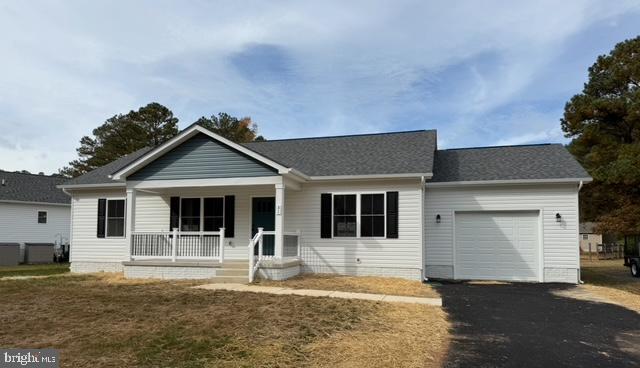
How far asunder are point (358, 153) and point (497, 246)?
539 centimetres

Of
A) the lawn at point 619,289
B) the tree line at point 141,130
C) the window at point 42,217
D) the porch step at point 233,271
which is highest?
the tree line at point 141,130

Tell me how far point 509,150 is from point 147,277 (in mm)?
12918

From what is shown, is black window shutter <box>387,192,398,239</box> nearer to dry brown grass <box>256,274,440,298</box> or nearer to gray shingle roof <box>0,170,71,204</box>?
dry brown grass <box>256,274,440,298</box>

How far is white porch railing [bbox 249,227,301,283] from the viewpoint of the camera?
12.6m

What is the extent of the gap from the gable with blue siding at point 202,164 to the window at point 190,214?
2043 millimetres

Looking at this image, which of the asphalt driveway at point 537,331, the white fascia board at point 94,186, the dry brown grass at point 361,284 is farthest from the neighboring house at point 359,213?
the asphalt driveway at point 537,331

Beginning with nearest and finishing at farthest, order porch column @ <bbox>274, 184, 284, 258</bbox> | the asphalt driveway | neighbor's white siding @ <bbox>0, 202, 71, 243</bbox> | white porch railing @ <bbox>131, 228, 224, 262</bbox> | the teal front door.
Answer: the asphalt driveway < porch column @ <bbox>274, 184, 284, 258</bbox> < white porch railing @ <bbox>131, 228, 224, 262</bbox> < the teal front door < neighbor's white siding @ <bbox>0, 202, 71, 243</bbox>

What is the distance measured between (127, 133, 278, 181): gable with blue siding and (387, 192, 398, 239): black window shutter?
3497 mm

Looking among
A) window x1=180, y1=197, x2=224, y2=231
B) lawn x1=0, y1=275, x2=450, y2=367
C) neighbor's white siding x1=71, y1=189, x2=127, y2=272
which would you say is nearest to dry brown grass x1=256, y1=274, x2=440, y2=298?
lawn x1=0, y1=275, x2=450, y2=367

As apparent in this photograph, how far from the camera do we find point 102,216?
1700cm

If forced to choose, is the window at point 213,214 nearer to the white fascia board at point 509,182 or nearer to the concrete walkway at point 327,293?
the concrete walkway at point 327,293

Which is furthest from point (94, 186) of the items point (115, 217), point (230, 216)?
point (230, 216)

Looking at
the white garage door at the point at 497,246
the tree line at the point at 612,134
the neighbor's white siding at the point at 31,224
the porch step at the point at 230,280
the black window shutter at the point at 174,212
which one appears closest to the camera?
the porch step at the point at 230,280

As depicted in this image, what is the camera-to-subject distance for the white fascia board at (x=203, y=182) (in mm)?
13273
